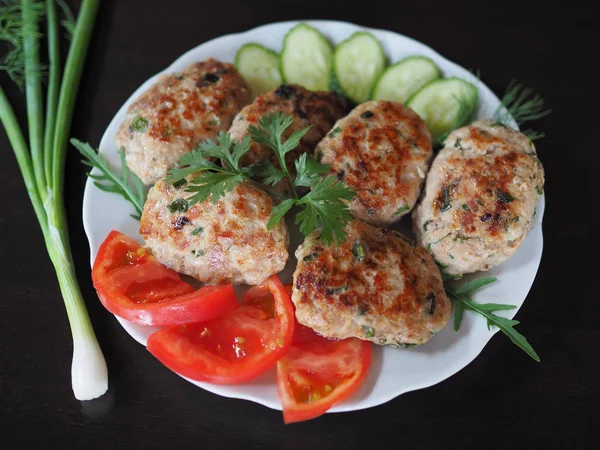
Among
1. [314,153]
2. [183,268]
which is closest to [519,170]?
[314,153]

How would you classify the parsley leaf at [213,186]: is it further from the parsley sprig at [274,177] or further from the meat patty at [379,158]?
the meat patty at [379,158]

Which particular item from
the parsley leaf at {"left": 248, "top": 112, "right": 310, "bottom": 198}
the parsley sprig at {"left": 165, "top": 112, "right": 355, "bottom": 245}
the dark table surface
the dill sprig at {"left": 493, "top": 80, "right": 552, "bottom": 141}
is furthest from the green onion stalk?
the dill sprig at {"left": 493, "top": 80, "right": 552, "bottom": 141}

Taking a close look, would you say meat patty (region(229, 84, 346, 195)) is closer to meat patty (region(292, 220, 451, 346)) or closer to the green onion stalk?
meat patty (region(292, 220, 451, 346))

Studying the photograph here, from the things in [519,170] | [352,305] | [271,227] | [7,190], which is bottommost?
[7,190]

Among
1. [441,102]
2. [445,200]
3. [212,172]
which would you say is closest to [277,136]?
[212,172]

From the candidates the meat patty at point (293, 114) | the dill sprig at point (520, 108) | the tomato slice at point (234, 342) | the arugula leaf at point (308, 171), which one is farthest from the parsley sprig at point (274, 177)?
the dill sprig at point (520, 108)

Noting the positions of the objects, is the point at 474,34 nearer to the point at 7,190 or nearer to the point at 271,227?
the point at 271,227

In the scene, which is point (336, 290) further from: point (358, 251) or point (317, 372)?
point (317, 372)
